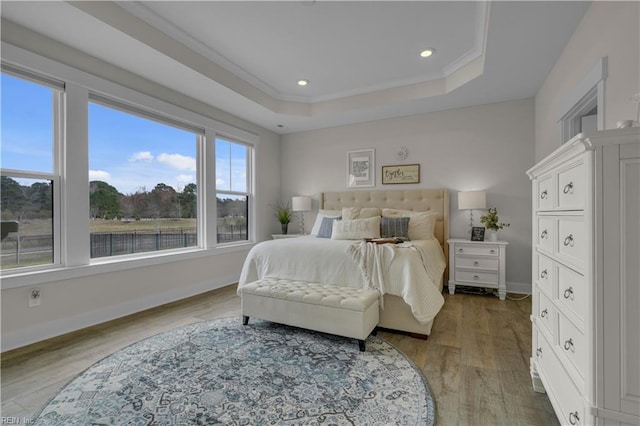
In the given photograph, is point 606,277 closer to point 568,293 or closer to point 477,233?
point 568,293

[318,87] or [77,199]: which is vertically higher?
[318,87]

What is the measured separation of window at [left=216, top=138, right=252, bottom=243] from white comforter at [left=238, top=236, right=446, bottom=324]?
5.09 feet

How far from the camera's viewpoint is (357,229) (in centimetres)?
355

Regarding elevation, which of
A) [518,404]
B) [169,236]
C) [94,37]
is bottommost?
[518,404]

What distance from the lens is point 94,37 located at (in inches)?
96.3

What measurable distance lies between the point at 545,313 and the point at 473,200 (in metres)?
2.49

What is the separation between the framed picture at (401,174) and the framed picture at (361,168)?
0.21m

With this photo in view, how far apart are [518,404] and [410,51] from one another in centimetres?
322

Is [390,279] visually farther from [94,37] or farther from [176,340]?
[94,37]

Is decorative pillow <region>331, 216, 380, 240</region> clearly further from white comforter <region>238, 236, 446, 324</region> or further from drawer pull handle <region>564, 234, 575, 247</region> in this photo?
drawer pull handle <region>564, 234, 575, 247</region>

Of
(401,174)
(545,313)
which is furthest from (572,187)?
(401,174)

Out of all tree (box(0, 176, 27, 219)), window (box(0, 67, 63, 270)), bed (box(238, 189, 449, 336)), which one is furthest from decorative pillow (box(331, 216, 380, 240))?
tree (box(0, 176, 27, 219))

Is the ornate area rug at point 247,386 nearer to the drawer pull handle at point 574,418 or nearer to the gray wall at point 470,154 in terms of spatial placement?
the drawer pull handle at point 574,418

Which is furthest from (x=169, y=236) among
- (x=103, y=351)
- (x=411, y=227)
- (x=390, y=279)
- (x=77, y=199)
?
(x=411, y=227)
